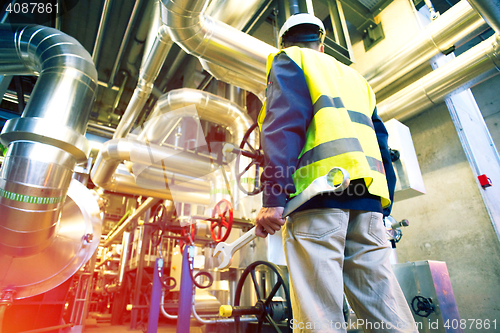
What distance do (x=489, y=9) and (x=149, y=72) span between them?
108 inches

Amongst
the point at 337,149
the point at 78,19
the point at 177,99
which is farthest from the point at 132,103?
the point at 337,149

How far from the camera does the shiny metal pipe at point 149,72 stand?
2.46m

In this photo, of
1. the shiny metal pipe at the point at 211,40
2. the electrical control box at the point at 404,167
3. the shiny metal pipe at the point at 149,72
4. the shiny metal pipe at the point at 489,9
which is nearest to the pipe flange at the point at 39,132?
the shiny metal pipe at the point at 211,40

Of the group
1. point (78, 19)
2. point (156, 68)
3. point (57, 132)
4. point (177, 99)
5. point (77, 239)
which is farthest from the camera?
point (78, 19)

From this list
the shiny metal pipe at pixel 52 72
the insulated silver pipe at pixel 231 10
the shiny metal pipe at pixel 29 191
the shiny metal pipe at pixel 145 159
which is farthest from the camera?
the shiny metal pipe at pixel 145 159

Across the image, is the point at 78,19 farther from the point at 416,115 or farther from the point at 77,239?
the point at 416,115

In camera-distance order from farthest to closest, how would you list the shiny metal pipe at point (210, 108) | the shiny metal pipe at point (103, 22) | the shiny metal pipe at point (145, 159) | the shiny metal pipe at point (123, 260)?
the shiny metal pipe at point (123, 260) → the shiny metal pipe at point (145, 159) → the shiny metal pipe at point (210, 108) → the shiny metal pipe at point (103, 22)

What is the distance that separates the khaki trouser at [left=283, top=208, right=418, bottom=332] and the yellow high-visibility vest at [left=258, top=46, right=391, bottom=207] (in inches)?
4.2

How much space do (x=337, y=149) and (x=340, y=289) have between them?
36 centimetres

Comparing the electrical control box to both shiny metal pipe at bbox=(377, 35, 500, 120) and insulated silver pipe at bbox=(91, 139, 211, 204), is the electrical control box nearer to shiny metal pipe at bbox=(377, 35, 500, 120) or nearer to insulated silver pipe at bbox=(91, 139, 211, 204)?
shiny metal pipe at bbox=(377, 35, 500, 120)

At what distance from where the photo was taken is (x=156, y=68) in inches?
111

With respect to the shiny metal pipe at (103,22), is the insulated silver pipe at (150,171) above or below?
below

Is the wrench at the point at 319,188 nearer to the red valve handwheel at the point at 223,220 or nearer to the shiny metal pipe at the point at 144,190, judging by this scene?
the red valve handwheel at the point at 223,220

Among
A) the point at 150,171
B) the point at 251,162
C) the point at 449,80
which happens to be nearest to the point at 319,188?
the point at 251,162
